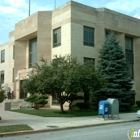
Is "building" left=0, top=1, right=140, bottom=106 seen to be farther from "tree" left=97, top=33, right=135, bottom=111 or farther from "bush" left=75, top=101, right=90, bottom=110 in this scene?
"bush" left=75, top=101, right=90, bottom=110

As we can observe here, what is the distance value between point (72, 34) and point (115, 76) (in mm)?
6843

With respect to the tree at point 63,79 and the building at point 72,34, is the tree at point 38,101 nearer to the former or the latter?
the tree at point 63,79

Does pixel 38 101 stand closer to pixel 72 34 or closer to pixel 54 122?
pixel 72 34

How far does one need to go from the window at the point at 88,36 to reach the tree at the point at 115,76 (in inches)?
110

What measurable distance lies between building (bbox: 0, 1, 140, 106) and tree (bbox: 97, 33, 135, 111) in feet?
9.92

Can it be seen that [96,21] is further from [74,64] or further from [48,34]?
[74,64]

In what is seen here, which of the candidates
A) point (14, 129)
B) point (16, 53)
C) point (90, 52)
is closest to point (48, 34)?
point (90, 52)

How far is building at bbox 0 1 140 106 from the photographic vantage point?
2802 cm

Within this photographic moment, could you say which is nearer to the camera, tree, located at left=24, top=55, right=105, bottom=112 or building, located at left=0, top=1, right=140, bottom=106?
tree, located at left=24, top=55, right=105, bottom=112

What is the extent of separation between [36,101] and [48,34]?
31.0 feet

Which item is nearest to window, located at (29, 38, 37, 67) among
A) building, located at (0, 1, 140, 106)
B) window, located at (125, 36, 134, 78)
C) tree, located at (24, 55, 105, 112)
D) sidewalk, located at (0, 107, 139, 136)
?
building, located at (0, 1, 140, 106)

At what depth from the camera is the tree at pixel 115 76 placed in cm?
2502

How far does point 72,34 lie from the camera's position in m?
27.5

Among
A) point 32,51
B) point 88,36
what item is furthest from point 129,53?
point 32,51
